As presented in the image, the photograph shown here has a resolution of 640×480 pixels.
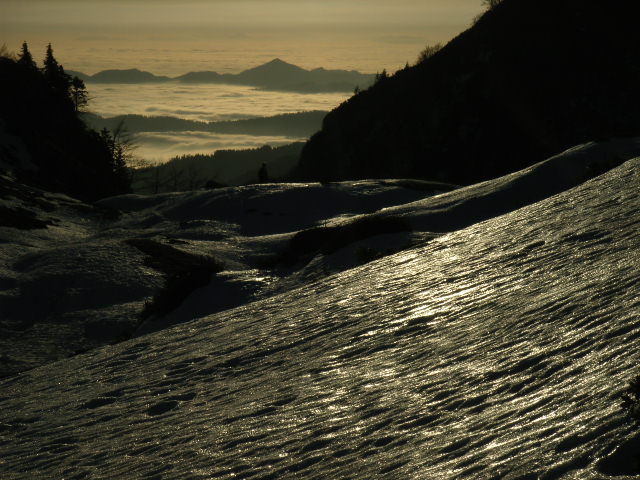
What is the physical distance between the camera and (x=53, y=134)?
85.9 meters

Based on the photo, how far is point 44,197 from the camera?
152ft

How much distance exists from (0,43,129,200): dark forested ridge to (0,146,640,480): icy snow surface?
58487 millimetres

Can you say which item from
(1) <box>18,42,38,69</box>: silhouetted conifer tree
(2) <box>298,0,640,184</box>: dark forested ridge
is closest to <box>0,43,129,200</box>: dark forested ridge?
(1) <box>18,42,38,69</box>: silhouetted conifer tree

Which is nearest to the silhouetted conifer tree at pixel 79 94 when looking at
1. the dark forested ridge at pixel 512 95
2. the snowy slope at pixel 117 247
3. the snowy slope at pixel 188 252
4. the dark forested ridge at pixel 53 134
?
the dark forested ridge at pixel 53 134

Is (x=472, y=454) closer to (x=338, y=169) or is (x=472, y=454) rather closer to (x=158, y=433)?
(x=158, y=433)

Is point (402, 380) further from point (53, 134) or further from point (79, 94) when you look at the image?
point (79, 94)

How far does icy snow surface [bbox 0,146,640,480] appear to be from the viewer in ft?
17.1

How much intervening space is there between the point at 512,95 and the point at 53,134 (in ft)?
168

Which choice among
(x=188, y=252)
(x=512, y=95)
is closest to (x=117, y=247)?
(x=188, y=252)

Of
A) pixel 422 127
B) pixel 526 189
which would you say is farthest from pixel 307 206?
pixel 422 127

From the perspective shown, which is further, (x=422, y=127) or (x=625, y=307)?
(x=422, y=127)

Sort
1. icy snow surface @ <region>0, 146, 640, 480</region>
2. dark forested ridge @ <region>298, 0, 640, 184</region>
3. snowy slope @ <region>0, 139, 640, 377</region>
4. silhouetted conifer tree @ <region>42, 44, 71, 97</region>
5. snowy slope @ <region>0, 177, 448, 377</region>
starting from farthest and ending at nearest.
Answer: silhouetted conifer tree @ <region>42, 44, 71, 97</region> < dark forested ridge @ <region>298, 0, 640, 184</region> < snowy slope @ <region>0, 177, 448, 377</region> < snowy slope @ <region>0, 139, 640, 377</region> < icy snow surface @ <region>0, 146, 640, 480</region>

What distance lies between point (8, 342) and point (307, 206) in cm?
2364

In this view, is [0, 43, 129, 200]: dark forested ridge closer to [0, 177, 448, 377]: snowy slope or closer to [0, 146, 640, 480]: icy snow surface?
[0, 177, 448, 377]: snowy slope
